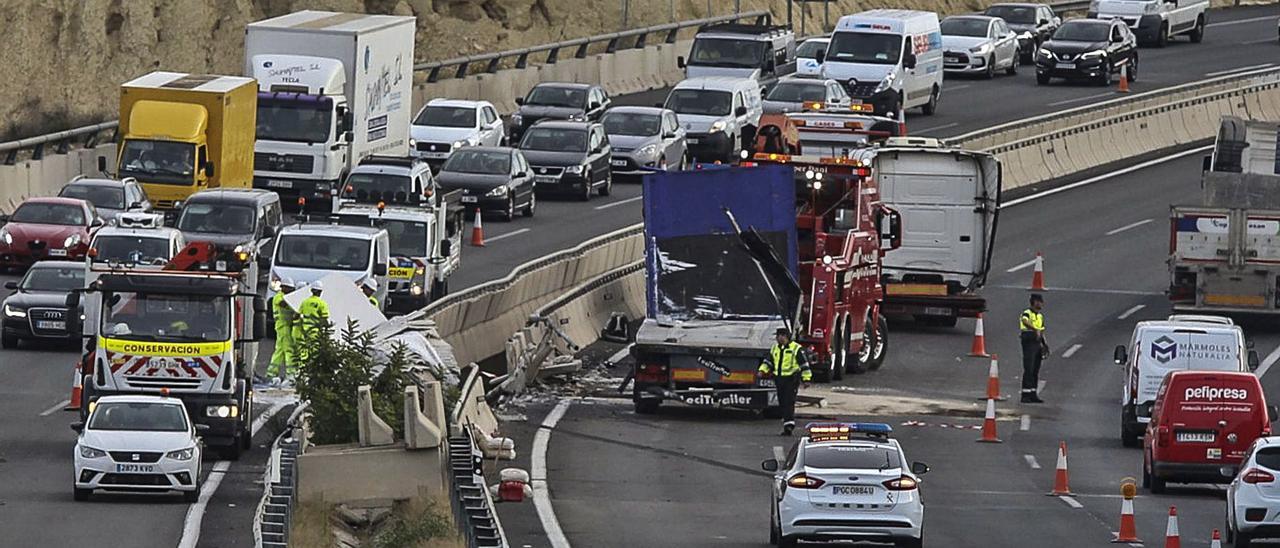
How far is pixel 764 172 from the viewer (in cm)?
3900

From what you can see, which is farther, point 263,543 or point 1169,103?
point 1169,103

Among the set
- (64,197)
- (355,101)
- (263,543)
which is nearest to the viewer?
(263,543)

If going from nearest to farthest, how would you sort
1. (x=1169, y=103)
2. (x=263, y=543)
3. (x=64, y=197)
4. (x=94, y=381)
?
(x=263, y=543) < (x=94, y=381) < (x=64, y=197) < (x=1169, y=103)

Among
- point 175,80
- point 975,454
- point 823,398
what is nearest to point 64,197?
point 175,80

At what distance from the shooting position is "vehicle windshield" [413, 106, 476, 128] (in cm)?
5966

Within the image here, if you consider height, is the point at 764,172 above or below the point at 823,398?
above

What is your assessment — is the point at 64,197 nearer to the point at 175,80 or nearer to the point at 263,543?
the point at 175,80

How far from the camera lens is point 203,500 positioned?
3094 cm

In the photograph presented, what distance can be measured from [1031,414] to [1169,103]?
30.3m

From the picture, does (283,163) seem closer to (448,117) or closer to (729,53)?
(448,117)

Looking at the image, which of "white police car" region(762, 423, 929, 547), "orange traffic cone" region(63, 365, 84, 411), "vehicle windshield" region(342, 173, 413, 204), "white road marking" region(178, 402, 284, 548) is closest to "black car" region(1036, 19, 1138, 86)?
"vehicle windshield" region(342, 173, 413, 204)

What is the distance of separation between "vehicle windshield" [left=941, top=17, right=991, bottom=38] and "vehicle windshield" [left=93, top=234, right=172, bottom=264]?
36506mm

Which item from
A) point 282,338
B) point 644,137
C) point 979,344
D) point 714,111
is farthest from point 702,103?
point 282,338

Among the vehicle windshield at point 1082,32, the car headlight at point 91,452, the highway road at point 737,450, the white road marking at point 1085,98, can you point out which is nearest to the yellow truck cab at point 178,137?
the highway road at point 737,450
